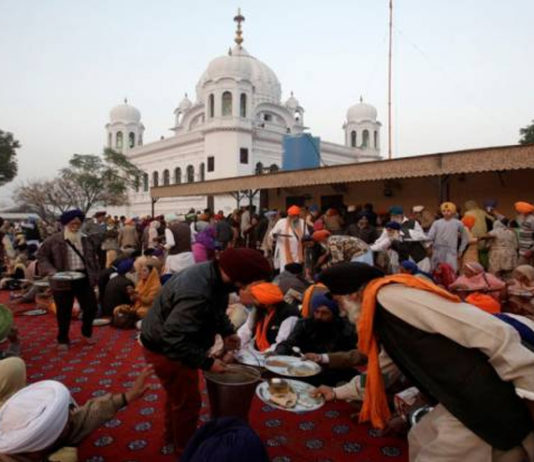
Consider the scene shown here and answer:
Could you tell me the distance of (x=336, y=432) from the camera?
2.90 meters

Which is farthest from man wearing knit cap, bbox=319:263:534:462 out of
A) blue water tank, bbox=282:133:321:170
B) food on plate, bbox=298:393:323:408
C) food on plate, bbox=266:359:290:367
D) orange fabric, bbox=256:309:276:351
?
blue water tank, bbox=282:133:321:170

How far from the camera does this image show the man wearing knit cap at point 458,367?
1.57 m

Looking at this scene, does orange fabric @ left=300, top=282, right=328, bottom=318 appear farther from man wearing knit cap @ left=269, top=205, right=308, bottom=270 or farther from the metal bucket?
man wearing knit cap @ left=269, top=205, right=308, bottom=270

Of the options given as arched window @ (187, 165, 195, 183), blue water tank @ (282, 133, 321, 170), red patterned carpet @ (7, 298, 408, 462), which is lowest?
red patterned carpet @ (7, 298, 408, 462)

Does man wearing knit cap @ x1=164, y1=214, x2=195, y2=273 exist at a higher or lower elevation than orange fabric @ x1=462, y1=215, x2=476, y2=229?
lower

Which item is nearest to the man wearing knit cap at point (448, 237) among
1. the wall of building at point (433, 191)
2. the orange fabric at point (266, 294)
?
the wall of building at point (433, 191)

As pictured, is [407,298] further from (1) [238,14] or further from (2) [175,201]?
(1) [238,14]

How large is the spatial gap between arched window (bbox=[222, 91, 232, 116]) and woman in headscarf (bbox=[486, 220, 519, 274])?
2713 cm

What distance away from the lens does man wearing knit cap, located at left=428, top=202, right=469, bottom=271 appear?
595 cm

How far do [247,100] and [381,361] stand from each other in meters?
30.6

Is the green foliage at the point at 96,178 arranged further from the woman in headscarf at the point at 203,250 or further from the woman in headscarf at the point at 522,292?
the woman in headscarf at the point at 522,292

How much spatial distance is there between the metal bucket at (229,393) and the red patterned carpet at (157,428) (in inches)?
19.4

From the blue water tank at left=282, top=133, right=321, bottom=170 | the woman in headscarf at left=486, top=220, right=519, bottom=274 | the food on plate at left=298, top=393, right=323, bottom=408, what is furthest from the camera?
the blue water tank at left=282, top=133, right=321, bottom=170

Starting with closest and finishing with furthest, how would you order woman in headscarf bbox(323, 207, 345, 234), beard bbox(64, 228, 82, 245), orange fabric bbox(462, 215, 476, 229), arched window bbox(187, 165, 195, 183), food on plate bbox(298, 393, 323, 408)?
food on plate bbox(298, 393, 323, 408) < beard bbox(64, 228, 82, 245) < orange fabric bbox(462, 215, 476, 229) < woman in headscarf bbox(323, 207, 345, 234) < arched window bbox(187, 165, 195, 183)
